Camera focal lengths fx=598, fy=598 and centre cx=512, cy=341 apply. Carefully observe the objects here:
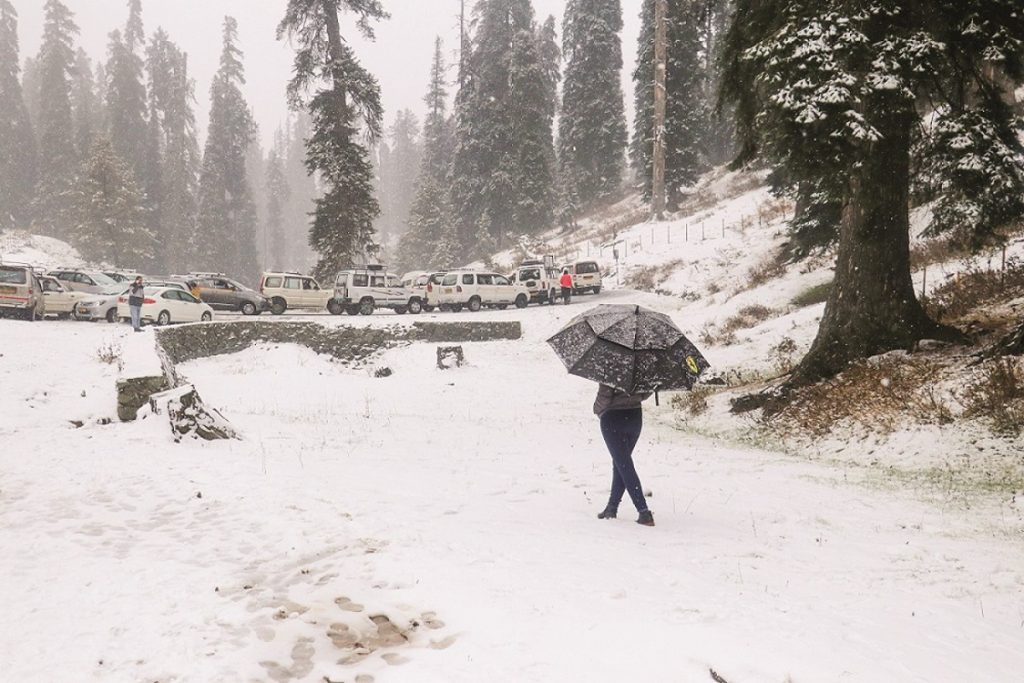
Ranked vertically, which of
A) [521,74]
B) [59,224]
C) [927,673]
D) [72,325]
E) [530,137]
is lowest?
[927,673]

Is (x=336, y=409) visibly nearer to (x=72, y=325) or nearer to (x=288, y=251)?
(x=72, y=325)

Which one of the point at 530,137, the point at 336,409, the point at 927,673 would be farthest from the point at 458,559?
the point at 530,137

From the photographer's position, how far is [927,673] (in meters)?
3.21

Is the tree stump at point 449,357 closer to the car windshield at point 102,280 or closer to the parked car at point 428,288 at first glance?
the parked car at point 428,288

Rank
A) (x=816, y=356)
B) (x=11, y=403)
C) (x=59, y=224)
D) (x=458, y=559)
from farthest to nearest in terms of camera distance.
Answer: (x=59, y=224)
(x=816, y=356)
(x=11, y=403)
(x=458, y=559)

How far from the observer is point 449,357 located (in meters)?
20.9

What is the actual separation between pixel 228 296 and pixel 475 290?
11.1 m

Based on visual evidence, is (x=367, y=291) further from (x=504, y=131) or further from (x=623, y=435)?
(x=504, y=131)

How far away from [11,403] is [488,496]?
824cm

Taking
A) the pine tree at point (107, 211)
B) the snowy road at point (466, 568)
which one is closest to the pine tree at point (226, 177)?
the pine tree at point (107, 211)

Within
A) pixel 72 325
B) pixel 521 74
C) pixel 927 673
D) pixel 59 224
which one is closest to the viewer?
pixel 927 673

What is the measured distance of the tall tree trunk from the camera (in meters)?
9.69

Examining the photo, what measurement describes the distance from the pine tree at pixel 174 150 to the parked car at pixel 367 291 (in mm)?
38887

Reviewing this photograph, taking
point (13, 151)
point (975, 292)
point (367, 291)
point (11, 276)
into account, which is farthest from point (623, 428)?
point (13, 151)
